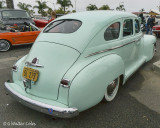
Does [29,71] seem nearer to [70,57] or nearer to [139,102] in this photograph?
[70,57]

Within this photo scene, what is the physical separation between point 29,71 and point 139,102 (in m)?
2.11

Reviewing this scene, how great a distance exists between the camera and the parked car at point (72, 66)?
80.1 inches

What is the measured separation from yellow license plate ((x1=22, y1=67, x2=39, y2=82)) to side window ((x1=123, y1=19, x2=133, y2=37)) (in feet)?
6.60

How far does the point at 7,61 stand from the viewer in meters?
5.42

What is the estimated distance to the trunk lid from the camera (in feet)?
7.08

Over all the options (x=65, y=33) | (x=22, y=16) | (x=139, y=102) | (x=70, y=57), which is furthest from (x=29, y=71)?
(x=22, y=16)

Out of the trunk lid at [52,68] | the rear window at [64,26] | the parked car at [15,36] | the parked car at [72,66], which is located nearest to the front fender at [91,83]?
the parked car at [72,66]

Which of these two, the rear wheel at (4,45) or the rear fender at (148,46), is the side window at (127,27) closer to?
the rear fender at (148,46)

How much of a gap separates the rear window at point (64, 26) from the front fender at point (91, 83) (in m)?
0.77

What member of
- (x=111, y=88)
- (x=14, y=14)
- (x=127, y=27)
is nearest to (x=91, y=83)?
(x=111, y=88)

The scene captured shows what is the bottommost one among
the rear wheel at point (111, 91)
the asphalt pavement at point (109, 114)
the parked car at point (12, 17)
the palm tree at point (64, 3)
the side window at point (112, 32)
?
the asphalt pavement at point (109, 114)

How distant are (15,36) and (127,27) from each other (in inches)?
205

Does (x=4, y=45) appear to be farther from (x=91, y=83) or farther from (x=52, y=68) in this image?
(x=91, y=83)

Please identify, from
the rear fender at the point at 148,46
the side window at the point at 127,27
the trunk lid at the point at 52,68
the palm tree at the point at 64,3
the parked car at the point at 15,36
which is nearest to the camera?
the trunk lid at the point at 52,68
